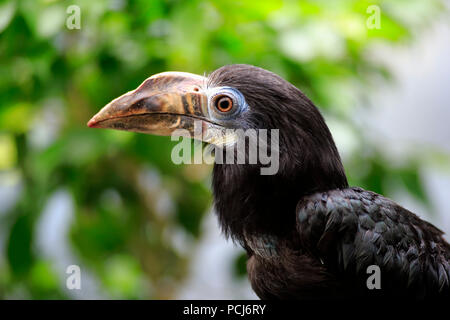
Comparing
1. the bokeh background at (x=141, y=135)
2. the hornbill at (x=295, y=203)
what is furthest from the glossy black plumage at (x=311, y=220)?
the bokeh background at (x=141, y=135)

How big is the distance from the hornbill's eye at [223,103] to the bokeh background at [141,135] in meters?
0.58

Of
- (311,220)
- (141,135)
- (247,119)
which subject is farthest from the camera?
(141,135)

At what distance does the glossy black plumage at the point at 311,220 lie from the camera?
1.79 meters

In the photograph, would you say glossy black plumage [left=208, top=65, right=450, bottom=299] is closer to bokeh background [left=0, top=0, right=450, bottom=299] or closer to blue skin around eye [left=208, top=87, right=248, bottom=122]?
blue skin around eye [left=208, top=87, right=248, bottom=122]

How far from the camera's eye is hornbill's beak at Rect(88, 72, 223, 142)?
186 centimetres

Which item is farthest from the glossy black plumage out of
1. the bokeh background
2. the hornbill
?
the bokeh background

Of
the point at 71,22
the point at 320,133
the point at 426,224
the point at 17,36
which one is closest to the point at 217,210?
the point at 320,133

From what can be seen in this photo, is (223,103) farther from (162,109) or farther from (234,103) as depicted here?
(162,109)

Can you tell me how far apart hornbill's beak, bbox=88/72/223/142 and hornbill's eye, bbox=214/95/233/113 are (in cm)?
3

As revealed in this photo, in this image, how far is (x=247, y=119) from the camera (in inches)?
74.9

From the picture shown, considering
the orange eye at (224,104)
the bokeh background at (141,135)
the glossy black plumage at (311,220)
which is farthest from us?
the bokeh background at (141,135)

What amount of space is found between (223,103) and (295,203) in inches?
14.4

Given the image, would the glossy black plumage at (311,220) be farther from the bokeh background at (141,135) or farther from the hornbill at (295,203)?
the bokeh background at (141,135)

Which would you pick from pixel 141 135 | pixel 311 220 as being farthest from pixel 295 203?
pixel 141 135
